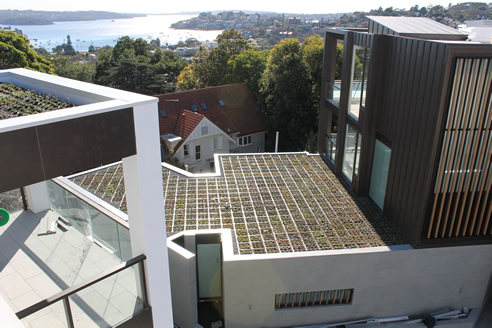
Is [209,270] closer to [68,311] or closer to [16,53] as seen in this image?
[68,311]

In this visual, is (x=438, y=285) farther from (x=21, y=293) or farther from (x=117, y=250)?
(x=21, y=293)

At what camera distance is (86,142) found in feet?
13.3

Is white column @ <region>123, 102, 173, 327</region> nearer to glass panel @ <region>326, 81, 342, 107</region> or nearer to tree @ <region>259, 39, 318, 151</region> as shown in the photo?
glass panel @ <region>326, 81, 342, 107</region>

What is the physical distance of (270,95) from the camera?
98.2ft

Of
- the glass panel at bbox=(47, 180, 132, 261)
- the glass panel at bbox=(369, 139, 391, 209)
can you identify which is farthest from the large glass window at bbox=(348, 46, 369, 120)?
the glass panel at bbox=(47, 180, 132, 261)

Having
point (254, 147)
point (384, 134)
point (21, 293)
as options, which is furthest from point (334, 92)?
point (254, 147)

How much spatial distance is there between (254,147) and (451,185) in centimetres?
2281

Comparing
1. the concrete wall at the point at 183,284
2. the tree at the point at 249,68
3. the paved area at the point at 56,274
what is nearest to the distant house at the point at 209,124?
the tree at the point at 249,68

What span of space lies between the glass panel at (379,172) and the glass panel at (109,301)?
9.43m

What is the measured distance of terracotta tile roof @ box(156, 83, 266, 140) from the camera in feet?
93.4

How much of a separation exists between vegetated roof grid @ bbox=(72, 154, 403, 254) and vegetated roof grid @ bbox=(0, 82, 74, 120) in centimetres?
694

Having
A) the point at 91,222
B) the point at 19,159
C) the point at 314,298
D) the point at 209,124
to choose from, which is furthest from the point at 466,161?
the point at 209,124

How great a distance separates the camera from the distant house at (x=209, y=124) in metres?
27.6

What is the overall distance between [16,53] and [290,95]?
18566 mm
